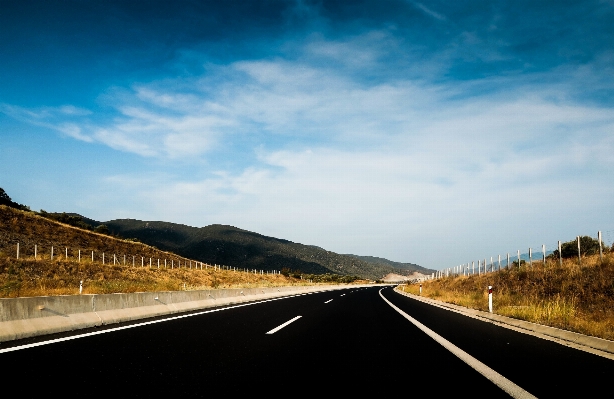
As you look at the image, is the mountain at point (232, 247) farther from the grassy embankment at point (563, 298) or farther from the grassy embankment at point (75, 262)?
the grassy embankment at point (563, 298)

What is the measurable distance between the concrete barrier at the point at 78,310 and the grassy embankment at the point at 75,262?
328cm

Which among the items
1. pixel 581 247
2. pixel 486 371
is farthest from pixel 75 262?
pixel 581 247

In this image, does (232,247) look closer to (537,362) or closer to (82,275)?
(82,275)

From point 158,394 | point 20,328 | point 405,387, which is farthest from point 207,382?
point 20,328

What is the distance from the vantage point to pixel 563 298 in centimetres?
1919

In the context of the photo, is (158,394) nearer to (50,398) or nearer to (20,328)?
(50,398)

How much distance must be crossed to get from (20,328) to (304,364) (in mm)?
5657

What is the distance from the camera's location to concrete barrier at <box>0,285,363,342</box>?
9.16 m

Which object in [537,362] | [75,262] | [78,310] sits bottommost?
[537,362]

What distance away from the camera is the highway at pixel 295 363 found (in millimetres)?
5766

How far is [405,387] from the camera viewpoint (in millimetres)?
5793

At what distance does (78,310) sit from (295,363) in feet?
20.8

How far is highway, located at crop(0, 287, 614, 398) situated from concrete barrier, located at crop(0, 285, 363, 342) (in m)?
0.58

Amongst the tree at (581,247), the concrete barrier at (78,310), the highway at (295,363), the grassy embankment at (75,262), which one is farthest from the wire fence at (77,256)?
the tree at (581,247)
